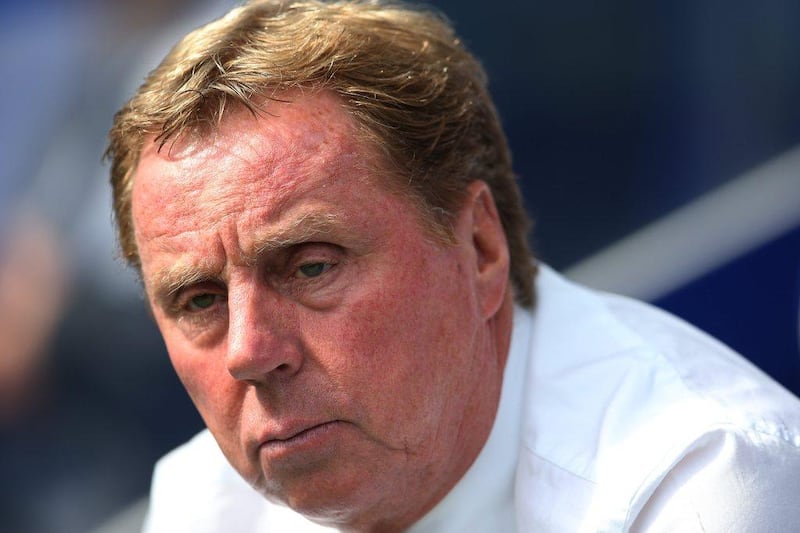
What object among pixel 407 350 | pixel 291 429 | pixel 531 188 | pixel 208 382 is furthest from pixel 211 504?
pixel 531 188

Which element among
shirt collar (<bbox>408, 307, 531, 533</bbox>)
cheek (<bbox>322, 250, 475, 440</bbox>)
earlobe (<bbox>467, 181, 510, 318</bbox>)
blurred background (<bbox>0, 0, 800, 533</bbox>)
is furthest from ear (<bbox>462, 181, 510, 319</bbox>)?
blurred background (<bbox>0, 0, 800, 533</bbox>)

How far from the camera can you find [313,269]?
1.79 m

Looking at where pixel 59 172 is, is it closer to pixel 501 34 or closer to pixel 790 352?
pixel 501 34

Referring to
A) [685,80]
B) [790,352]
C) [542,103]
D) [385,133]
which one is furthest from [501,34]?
[385,133]

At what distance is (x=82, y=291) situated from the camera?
3.83m

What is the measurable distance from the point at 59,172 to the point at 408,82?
2.26m

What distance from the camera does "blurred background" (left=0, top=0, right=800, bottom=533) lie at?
343cm

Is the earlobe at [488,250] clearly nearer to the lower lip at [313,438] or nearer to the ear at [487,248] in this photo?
the ear at [487,248]

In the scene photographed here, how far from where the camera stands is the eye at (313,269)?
5.88ft

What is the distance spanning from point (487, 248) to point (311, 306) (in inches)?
17.2

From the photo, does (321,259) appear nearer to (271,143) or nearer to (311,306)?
(311,306)

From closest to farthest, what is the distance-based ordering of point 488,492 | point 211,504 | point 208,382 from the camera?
1. point 208,382
2. point 488,492
3. point 211,504

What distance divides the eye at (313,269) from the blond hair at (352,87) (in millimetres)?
217

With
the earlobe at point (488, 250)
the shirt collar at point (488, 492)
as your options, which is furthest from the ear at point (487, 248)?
the shirt collar at point (488, 492)
